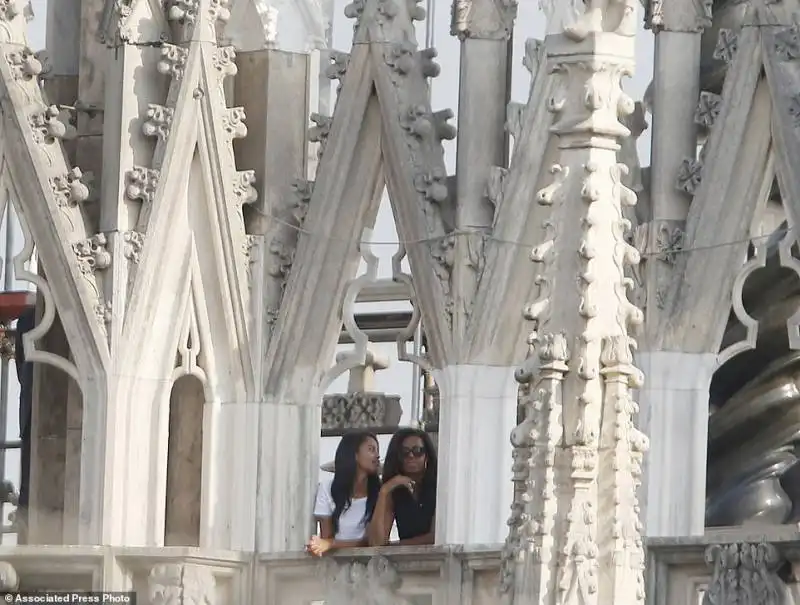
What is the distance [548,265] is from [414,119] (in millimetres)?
3508

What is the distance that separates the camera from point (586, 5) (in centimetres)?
2047

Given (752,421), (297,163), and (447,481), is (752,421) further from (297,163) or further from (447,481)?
(297,163)

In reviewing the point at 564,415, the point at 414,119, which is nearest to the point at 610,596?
the point at 564,415

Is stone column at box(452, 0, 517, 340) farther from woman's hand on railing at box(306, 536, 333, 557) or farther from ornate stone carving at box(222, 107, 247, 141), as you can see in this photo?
woman's hand on railing at box(306, 536, 333, 557)

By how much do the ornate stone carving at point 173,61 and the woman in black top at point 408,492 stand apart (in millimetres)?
2319

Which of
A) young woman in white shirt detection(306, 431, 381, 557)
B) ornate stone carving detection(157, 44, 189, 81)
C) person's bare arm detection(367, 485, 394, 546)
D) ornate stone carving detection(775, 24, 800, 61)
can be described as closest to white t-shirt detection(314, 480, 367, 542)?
young woman in white shirt detection(306, 431, 381, 557)

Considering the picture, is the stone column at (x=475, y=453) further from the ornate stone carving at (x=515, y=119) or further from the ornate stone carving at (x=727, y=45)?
the ornate stone carving at (x=727, y=45)

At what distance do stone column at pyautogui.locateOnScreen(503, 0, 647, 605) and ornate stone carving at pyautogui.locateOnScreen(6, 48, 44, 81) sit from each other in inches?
187

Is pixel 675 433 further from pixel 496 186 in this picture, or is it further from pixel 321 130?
pixel 321 130

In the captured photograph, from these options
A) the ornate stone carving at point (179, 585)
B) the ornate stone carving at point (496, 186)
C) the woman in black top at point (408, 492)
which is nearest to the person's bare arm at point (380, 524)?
the woman in black top at point (408, 492)

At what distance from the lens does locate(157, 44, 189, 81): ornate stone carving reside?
24.1 meters

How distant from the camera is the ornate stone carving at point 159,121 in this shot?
24.1 m

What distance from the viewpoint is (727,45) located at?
74.2ft

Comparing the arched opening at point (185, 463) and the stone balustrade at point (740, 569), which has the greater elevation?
the arched opening at point (185, 463)
